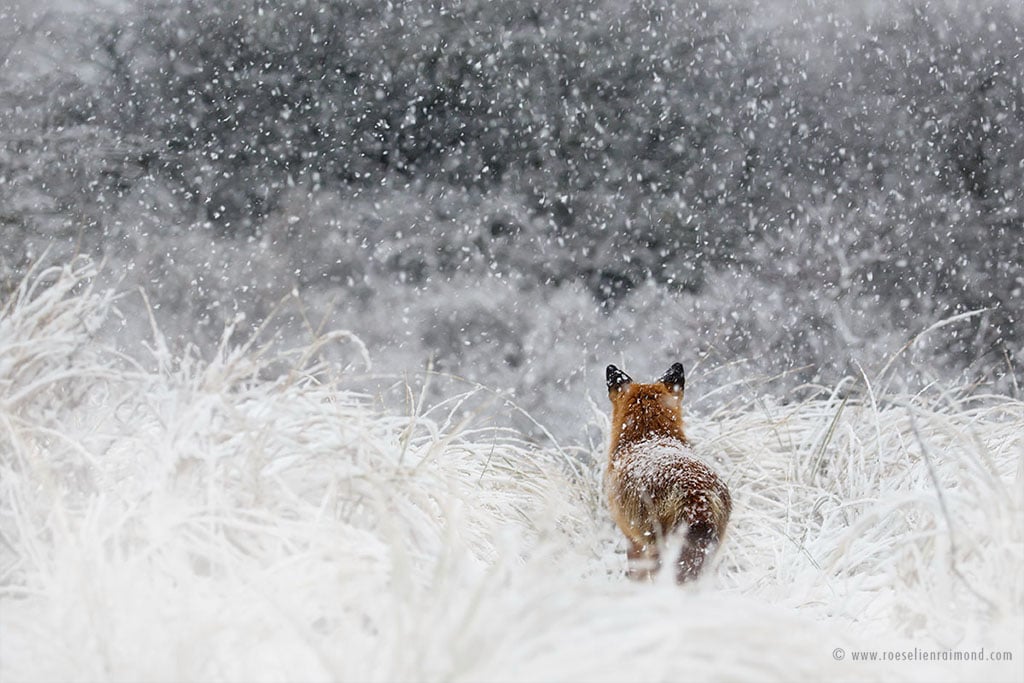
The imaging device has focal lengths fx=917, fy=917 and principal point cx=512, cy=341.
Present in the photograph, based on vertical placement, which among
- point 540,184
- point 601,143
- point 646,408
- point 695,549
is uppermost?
point 601,143

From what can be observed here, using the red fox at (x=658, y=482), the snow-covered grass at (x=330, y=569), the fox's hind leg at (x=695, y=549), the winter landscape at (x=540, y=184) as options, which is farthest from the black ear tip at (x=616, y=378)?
the winter landscape at (x=540, y=184)

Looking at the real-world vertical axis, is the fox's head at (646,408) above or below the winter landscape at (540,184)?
below

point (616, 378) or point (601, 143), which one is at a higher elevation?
point (601, 143)

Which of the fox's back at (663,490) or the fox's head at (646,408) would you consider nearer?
the fox's back at (663,490)

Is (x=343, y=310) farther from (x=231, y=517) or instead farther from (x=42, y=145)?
(x=231, y=517)

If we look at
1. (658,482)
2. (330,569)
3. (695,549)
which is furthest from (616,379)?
(330,569)

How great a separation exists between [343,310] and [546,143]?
2.32m

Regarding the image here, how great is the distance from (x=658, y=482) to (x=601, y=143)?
6527 mm

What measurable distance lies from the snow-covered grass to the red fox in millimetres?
181

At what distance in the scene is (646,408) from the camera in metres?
2.58

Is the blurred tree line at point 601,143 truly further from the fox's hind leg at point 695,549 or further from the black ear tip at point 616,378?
the fox's hind leg at point 695,549

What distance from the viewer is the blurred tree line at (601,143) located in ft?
25.3

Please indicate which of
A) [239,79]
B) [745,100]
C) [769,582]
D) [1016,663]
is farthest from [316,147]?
[1016,663]

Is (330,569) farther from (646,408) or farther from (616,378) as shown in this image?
(616,378)
